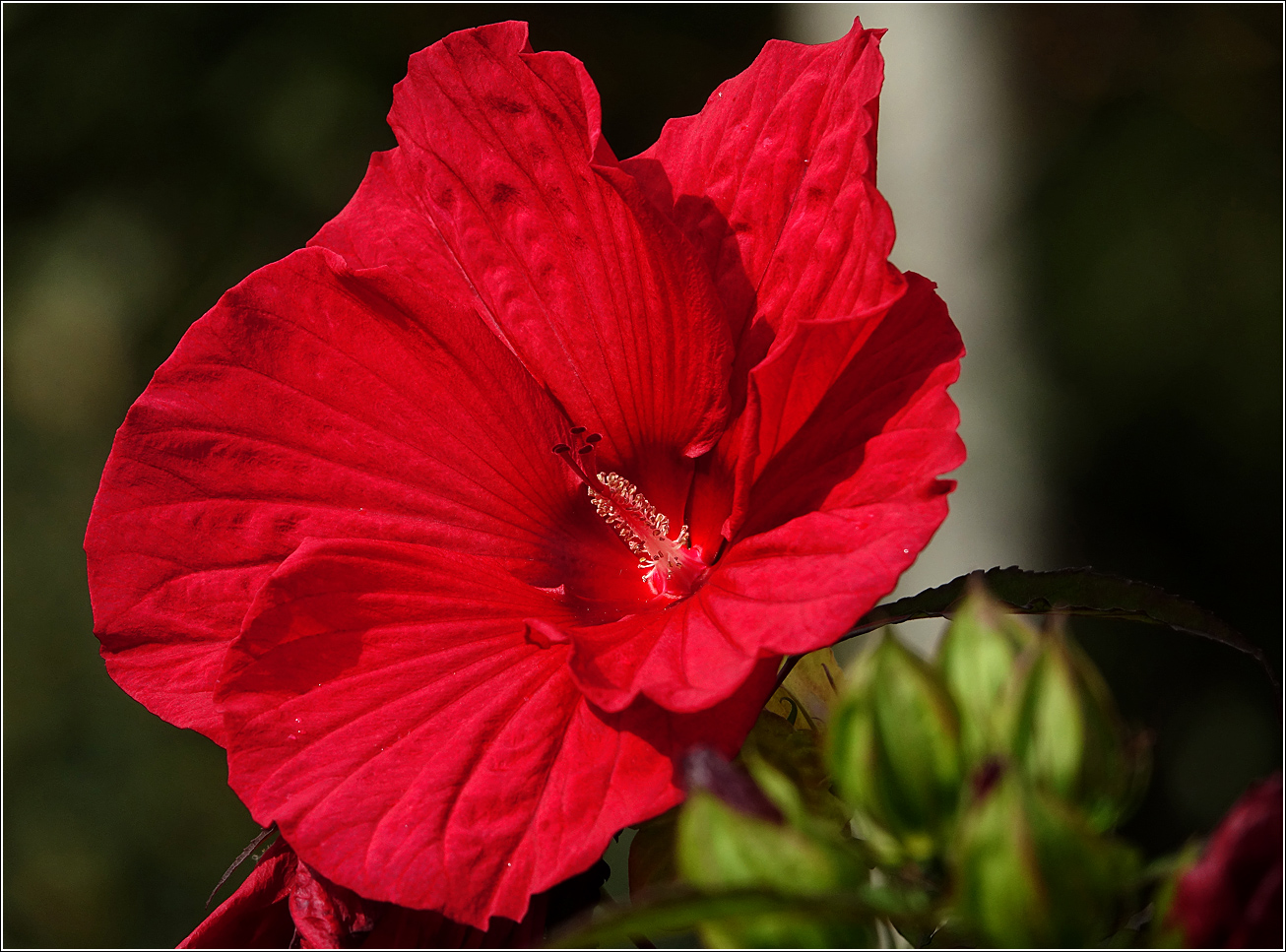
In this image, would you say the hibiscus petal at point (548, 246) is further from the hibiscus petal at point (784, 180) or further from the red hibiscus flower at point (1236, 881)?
the red hibiscus flower at point (1236, 881)

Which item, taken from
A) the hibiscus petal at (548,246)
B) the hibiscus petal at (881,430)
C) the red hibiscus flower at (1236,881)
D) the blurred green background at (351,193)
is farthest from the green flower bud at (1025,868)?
the blurred green background at (351,193)

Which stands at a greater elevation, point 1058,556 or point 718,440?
point 718,440

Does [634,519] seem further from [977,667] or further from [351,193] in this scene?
[351,193]

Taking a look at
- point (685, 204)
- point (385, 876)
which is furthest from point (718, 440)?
point (385, 876)

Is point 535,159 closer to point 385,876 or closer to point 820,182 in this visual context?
point 820,182

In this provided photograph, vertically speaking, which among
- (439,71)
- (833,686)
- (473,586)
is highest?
(439,71)

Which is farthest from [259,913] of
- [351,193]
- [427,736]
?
[351,193]

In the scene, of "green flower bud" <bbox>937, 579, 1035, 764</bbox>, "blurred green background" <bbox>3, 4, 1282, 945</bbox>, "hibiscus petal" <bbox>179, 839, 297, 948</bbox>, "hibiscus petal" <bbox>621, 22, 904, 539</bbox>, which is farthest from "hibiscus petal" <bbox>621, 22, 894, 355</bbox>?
"blurred green background" <bbox>3, 4, 1282, 945</bbox>

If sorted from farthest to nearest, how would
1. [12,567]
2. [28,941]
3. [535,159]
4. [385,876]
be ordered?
[12,567], [28,941], [535,159], [385,876]
